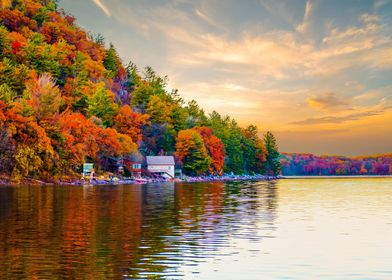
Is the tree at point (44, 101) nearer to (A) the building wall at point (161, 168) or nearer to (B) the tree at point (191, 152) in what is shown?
(A) the building wall at point (161, 168)

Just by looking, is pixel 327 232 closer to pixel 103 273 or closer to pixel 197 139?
pixel 103 273

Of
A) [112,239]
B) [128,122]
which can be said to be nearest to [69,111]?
[128,122]

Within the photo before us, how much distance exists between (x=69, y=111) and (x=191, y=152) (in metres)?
52.1

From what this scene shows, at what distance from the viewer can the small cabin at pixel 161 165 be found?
146m

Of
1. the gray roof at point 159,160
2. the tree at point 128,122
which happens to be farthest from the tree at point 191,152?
the tree at point 128,122

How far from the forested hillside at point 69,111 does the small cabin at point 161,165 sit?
5.24 metres

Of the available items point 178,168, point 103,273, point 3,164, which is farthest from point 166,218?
point 178,168

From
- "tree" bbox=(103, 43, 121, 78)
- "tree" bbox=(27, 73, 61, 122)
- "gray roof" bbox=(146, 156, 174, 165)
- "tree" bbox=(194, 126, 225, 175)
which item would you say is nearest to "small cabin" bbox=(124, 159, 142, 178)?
"gray roof" bbox=(146, 156, 174, 165)

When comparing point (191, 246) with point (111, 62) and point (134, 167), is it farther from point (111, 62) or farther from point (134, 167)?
point (111, 62)

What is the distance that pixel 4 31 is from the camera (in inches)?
5027

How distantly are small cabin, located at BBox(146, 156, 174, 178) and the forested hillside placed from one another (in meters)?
5.24

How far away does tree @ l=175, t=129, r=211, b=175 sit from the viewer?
513ft

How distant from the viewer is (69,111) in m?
116

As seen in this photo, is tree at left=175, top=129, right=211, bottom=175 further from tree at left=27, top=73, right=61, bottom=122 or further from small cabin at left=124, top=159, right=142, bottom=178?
tree at left=27, top=73, right=61, bottom=122
